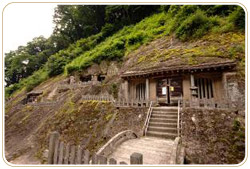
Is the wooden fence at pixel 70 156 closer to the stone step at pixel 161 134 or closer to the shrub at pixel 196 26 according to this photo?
the stone step at pixel 161 134

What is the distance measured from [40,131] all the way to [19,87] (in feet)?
99.5

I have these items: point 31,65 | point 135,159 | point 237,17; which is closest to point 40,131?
point 135,159

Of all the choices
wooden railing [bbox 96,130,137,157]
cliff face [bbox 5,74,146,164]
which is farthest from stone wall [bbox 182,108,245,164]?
cliff face [bbox 5,74,146,164]

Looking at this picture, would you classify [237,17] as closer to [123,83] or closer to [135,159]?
[123,83]

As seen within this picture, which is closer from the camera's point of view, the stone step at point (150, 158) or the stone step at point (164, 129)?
the stone step at point (150, 158)

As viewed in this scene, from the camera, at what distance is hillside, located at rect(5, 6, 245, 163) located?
387 inches

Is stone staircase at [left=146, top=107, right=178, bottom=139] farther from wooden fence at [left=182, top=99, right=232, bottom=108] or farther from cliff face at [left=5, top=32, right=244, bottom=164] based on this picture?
wooden fence at [left=182, top=99, right=232, bottom=108]

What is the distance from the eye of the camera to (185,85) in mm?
12117

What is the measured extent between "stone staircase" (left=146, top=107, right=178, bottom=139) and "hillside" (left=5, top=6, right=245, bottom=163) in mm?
676

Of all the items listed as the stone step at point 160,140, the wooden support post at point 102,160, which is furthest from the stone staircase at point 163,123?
the wooden support post at point 102,160

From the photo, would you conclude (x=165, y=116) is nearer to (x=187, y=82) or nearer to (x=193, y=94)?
(x=193, y=94)

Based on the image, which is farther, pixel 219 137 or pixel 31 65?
pixel 31 65

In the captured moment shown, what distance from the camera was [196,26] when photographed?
601 inches

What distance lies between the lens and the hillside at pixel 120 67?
9828mm
